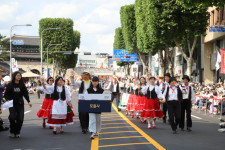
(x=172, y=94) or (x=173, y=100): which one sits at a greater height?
(x=172, y=94)

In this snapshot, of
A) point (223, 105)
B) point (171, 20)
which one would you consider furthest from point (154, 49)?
point (223, 105)

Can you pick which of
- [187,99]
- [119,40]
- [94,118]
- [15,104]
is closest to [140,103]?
[187,99]

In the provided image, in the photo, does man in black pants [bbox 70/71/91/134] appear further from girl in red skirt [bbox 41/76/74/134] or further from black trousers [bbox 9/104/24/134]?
black trousers [bbox 9/104/24/134]

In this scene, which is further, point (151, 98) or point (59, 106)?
point (151, 98)

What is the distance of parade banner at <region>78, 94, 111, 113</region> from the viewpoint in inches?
391

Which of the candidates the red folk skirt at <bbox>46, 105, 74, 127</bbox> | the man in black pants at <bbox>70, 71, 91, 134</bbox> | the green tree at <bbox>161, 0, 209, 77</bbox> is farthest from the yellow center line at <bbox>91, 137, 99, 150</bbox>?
the green tree at <bbox>161, 0, 209, 77</bbox>

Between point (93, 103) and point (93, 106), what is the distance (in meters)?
0.08

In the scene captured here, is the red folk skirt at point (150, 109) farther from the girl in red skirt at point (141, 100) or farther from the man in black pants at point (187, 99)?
the man in black pants at point (187, 99)

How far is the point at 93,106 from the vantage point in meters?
9.96

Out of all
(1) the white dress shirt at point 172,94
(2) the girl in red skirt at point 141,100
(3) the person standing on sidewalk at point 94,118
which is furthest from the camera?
(2) the girl in red skirt at point 141,100

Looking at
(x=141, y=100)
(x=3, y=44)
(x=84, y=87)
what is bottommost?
(x=141, y=100)

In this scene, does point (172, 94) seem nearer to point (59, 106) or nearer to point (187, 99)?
point (187, 99)

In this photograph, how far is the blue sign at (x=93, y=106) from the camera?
9930 mm

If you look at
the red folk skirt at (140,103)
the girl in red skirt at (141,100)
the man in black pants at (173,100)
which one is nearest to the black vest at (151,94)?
the girl in red skirt at (141,100)
